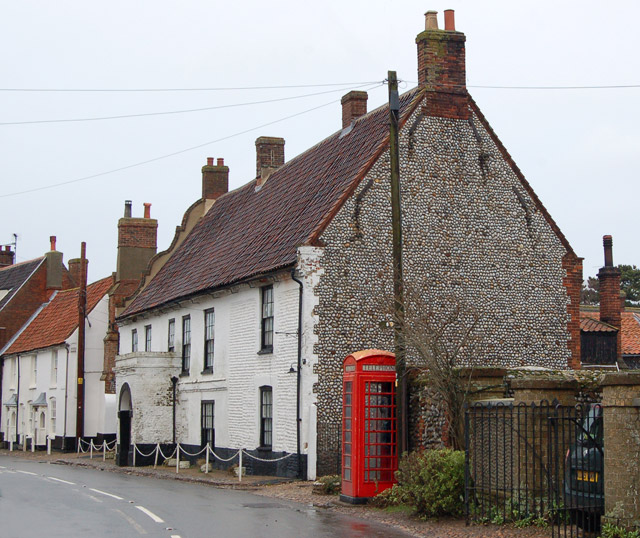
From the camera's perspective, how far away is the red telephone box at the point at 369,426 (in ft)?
55.4

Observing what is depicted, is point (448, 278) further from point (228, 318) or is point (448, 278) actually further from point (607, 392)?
point (607, 392)

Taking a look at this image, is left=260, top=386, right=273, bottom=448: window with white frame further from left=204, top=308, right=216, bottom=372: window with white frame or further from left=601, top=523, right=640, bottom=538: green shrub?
left=601, top=523, right=640, bottom=538: green shrub

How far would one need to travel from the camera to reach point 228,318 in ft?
91.1

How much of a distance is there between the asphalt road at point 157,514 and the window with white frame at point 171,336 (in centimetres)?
1074

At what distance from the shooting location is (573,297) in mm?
26359

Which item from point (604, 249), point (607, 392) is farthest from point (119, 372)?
point (607, 392)

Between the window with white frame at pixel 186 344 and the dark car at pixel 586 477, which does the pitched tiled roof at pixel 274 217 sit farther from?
the dark car at pixel 586 477

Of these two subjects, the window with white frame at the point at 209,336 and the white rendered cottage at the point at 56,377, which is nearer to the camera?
the window with white frame at the point at 209,336

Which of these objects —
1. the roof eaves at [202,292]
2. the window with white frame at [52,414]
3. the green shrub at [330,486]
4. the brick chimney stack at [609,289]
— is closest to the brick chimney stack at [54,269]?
the window with white frame at [52,414]

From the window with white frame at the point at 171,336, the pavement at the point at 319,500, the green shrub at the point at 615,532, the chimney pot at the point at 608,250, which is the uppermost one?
the chimney pot at the point at 608,250

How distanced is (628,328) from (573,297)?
20481 millimetres

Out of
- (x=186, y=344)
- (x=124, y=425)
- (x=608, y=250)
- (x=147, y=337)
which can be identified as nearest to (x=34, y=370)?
(x=147, y=337)

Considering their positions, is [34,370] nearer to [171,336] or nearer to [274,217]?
[171,336]

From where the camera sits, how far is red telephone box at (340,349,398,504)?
1689 cm
